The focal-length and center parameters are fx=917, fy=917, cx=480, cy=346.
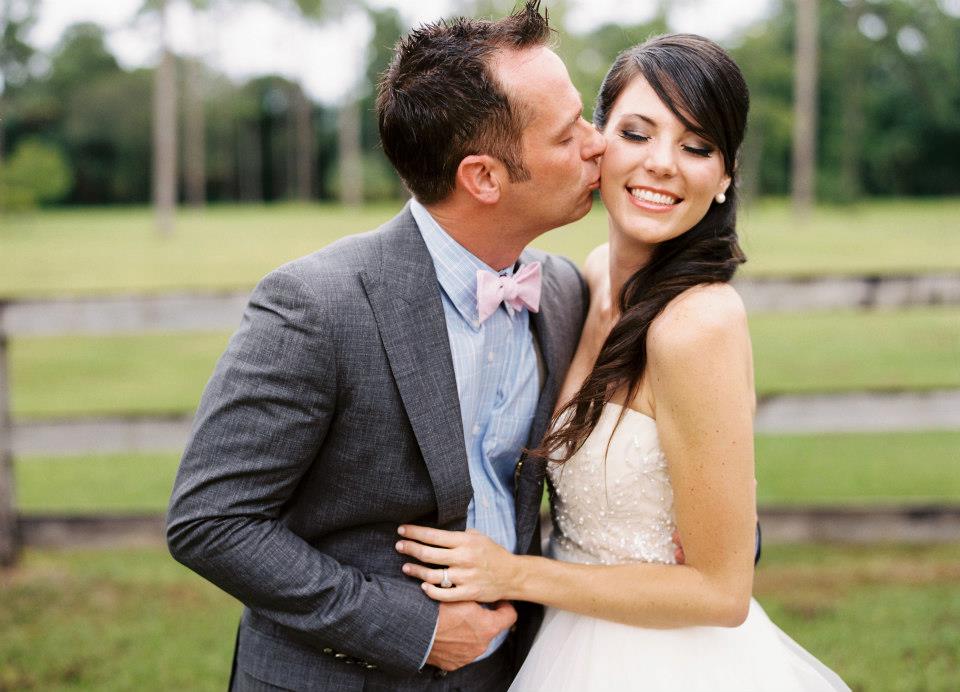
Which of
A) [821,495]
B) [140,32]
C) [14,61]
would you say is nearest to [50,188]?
[140,32]

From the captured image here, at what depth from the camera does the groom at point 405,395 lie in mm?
1748

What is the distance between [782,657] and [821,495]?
13.5ft

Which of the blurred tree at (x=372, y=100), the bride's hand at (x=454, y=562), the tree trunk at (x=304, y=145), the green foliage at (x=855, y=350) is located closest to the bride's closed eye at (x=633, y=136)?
the bride's hand at (x=454, y=562)

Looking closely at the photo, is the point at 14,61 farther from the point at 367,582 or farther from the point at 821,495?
the point at 367,582

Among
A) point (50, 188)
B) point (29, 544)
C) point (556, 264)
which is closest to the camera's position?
point (556, 264)

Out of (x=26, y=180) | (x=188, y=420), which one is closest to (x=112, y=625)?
(x=188, y=420)

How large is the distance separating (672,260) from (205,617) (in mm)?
2926

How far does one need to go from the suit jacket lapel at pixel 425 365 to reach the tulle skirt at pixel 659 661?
1.47 ft

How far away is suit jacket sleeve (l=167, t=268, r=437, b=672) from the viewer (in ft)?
5.67

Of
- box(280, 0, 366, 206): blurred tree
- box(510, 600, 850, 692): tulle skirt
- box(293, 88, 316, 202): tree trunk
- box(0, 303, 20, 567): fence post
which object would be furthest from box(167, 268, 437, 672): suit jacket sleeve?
box(293, 88, 316, 202): tree trunk

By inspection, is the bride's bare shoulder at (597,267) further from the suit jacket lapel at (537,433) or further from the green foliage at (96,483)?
the green foliage at (96,483)

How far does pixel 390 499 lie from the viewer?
1870 millimetres

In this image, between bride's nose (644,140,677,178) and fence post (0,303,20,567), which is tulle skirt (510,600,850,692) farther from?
fence post (0,303,20,567)

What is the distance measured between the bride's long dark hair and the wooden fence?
7.40 feet
